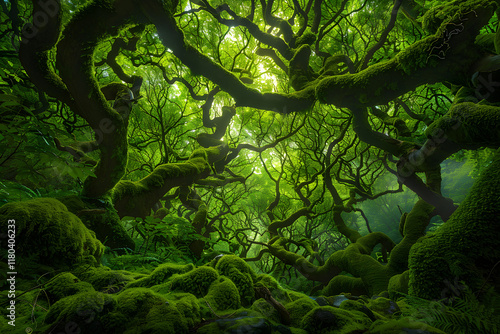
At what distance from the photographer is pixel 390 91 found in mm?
4281

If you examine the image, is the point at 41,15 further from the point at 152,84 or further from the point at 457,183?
the point at 457,183

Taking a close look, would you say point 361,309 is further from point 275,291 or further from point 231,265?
point 231,265

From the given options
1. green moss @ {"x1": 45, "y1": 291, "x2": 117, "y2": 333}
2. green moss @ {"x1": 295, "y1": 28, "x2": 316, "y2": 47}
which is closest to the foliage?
green moss @ {"x1": 45, "y1": 291, "x2": 117, "y2": 333}

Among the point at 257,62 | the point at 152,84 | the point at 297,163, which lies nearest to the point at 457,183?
the point at 297,163

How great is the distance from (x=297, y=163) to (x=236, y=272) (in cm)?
949

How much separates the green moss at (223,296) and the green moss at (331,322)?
55 centimetres

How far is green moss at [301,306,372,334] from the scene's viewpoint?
1.46m

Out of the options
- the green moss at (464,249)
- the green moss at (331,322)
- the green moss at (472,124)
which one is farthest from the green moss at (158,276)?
the green moss at (472,124)

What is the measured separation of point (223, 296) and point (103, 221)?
10.2 ft

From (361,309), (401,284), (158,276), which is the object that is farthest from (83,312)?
(401,284)

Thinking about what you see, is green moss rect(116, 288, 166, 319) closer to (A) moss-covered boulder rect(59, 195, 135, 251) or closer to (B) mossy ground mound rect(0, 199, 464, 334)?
(B) mossy ground mound rect(0, 199, 464, 334)

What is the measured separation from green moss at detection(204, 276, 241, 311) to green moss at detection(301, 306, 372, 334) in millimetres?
551

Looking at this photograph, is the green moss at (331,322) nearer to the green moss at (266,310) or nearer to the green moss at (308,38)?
the green moss at (266,310)

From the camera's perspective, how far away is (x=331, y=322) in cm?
152
